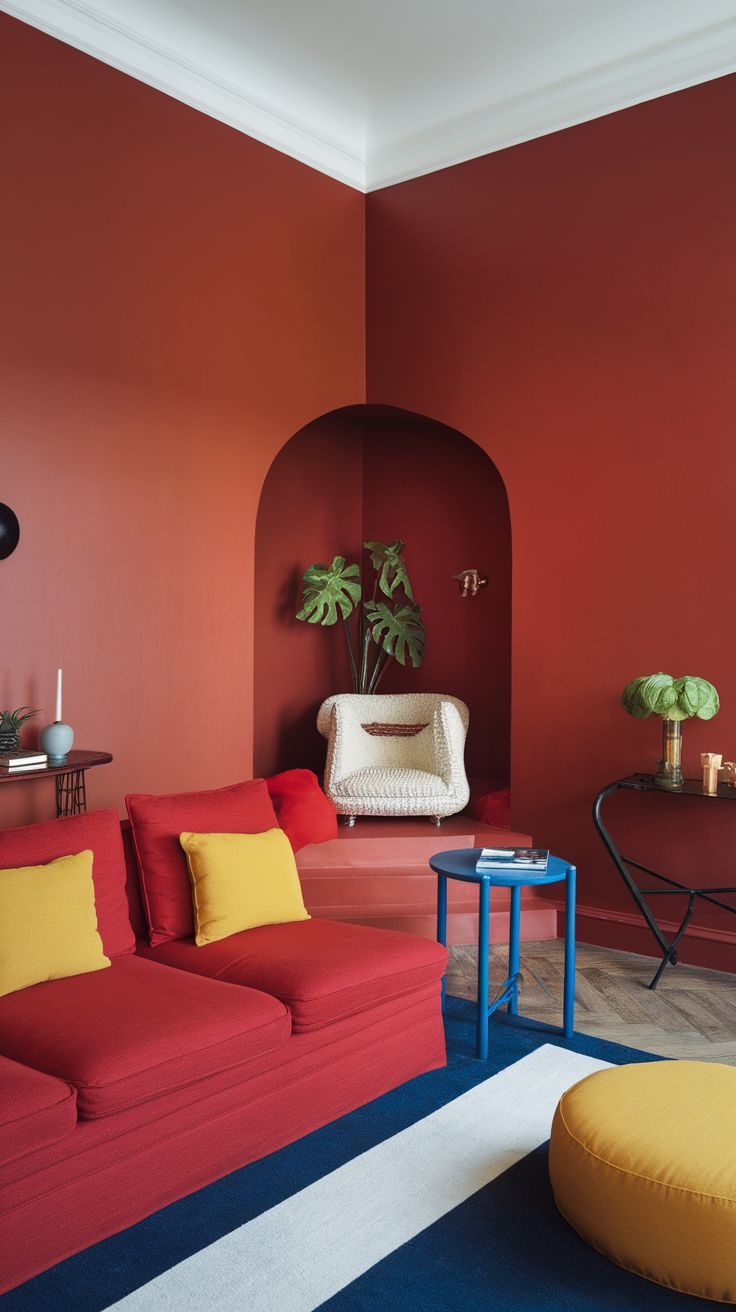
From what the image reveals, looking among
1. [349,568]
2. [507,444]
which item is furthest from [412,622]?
[507,444]

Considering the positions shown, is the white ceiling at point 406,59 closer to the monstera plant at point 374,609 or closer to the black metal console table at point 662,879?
the monstera plant at point 374,609

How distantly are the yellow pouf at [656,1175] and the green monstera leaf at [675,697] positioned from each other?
185 cm

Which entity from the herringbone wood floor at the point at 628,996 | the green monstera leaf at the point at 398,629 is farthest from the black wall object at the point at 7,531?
the herringbone wood floor at the point at 628,996

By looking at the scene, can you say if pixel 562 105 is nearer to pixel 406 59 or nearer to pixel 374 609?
pixel 406 59

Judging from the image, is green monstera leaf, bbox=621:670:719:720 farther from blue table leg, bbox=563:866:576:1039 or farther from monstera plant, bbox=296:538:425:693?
monstera plant, bbox=296:538:425:693

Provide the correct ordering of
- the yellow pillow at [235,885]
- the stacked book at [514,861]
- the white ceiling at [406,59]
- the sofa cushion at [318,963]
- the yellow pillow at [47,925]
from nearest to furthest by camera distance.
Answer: the yellow pillow at [47,925]
the sofa cushion at [318,963]
the yellow pillow at [235,885]
the stacked book at [514,861]
the white ceiling at [406,59]

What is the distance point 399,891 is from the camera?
455cm

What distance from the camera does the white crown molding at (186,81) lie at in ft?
13.0

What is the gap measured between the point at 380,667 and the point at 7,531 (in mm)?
2830

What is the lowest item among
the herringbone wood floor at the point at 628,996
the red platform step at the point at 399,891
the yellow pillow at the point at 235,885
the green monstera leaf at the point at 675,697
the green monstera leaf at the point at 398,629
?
the herringbone wood floor at the point at 628,996

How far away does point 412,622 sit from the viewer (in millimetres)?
5699

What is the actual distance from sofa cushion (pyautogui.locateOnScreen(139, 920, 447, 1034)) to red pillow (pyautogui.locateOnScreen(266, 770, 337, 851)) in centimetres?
133

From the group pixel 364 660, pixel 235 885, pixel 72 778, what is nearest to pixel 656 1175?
pixel 235 885

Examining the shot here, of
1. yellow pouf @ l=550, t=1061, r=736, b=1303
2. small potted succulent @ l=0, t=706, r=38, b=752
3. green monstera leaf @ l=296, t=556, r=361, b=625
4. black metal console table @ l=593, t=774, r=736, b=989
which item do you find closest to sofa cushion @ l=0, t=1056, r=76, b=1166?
yellow pouf @ l=550, t=1061, r=736, b=1303
